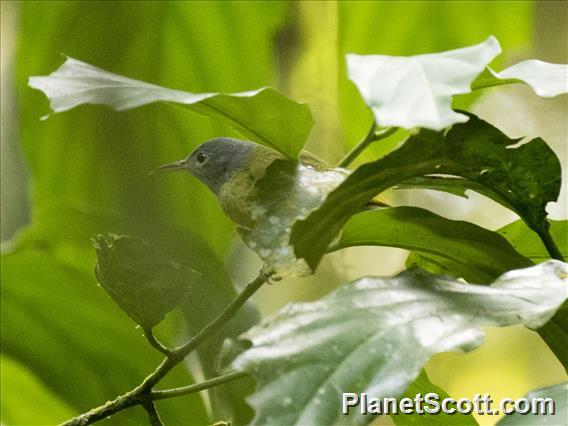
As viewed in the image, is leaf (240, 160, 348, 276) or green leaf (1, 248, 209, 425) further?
green leaf (1, 248, 209, 425)

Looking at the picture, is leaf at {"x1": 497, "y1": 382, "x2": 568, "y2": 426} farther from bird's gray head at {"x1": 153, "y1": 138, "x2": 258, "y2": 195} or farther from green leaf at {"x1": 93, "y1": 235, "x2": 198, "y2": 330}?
bird's gray head at {"x1": 153, "y1": 138, "x2": 258, "y2": 195}

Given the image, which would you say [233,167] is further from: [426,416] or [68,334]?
[426,416]

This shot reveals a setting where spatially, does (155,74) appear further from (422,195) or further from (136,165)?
(422,195)

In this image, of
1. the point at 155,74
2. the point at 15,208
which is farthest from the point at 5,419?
the point at 15,208

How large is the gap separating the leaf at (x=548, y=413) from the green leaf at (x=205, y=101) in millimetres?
335

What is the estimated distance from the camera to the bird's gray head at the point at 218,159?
1.29 m

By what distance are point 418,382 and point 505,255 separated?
18 centimetres

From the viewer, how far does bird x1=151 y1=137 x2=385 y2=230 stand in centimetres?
96

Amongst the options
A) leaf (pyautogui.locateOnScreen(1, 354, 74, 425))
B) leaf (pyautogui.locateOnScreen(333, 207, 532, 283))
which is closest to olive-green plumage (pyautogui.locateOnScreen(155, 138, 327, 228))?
leaf (pyautogui.locateOnScreen(333, 207, 532, 283))

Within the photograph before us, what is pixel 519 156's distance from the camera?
778 millimetres

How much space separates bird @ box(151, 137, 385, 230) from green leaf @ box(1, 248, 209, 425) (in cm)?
28

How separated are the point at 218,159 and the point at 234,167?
110mm

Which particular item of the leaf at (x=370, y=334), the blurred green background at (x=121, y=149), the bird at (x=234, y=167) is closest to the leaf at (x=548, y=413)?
the leaf at (x=370, y=334)

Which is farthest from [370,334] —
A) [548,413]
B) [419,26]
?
[419,26]
